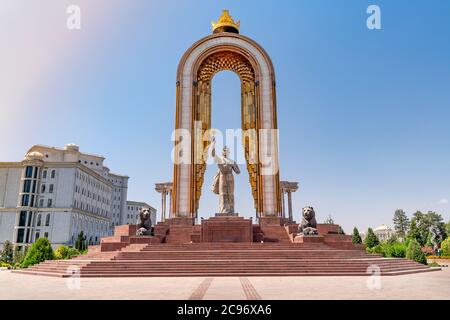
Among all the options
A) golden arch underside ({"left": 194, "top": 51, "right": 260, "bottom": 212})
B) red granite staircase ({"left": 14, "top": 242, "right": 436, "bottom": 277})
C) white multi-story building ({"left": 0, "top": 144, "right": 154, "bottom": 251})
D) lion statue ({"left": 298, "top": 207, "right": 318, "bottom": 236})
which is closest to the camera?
red granite staircase ({"left": 14, "top": 242, "right": 436, "bottom": 277})

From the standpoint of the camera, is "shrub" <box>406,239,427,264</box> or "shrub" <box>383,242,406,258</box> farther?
"shrub" <box>383,242,406,258</box>

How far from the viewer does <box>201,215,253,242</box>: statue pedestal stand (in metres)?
19.1

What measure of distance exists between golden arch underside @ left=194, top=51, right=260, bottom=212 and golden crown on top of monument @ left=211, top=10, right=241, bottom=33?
2.90 meters

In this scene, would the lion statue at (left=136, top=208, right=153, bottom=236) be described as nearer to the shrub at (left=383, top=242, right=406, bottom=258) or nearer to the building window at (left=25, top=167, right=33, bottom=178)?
the shrub at (left=383, top=242, right=406, bottom=258)

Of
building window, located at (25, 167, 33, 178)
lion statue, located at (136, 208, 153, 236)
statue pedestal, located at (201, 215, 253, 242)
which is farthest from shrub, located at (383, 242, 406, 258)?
building window, located at (25, 167, 33, 178)

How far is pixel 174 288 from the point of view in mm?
8539

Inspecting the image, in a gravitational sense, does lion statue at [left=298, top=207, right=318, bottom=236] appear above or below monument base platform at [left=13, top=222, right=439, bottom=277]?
above

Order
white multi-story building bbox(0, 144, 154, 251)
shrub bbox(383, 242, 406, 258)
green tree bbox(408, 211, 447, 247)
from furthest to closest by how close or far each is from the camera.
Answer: green tree bbox(408, 211, 447, 247) < white multi-story building bbox(0, 144, 154, 251) < shrub bbox(383, 242, 406, 258)

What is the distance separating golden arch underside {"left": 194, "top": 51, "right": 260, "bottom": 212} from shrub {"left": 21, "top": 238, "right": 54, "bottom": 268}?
10.7m

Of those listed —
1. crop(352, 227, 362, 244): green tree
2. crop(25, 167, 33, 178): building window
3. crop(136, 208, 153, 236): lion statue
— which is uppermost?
crop(25, 167, 33, 178): building window

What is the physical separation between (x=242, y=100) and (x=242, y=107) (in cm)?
79
